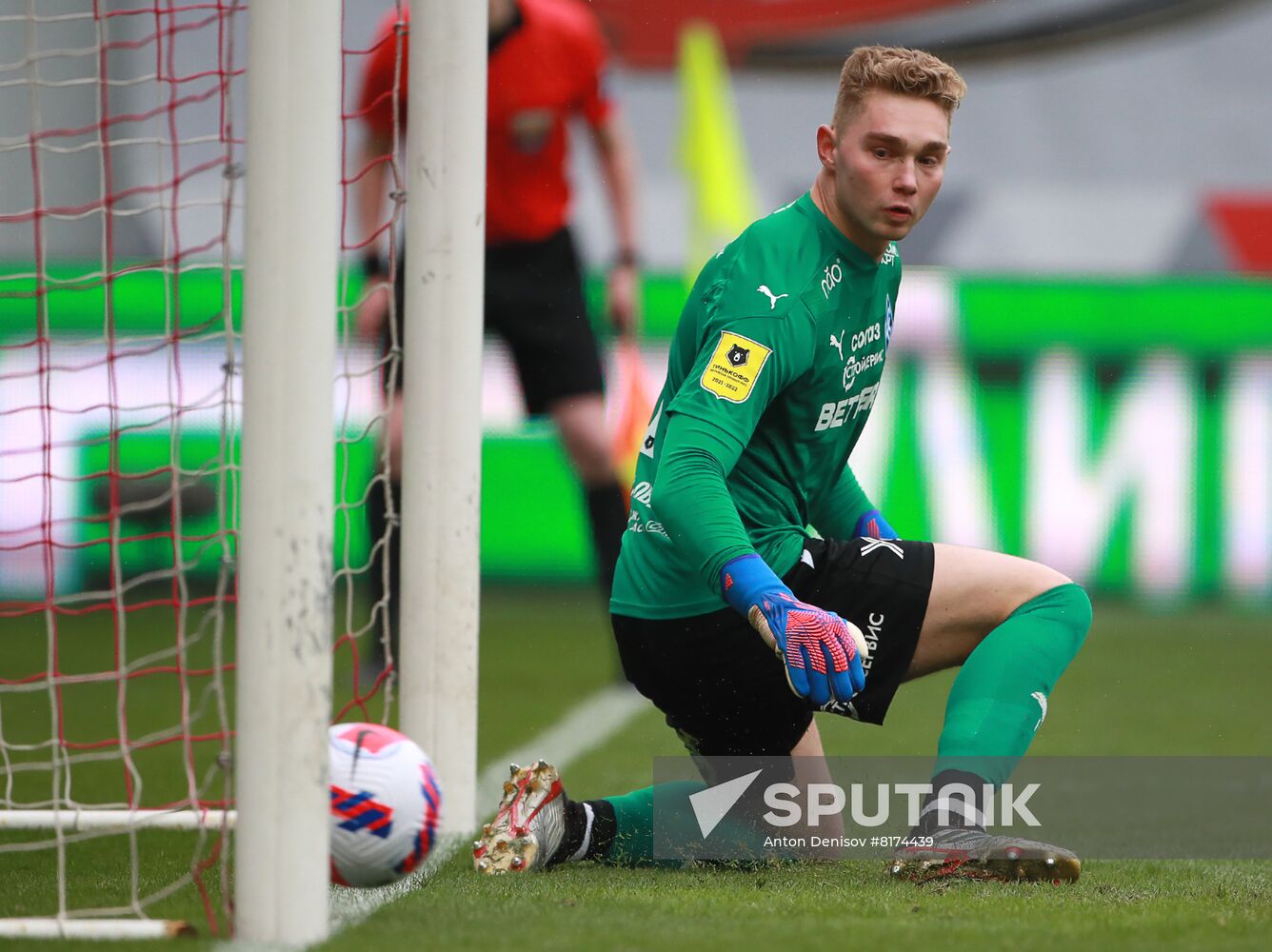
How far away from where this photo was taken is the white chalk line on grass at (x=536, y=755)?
2707 millimetres

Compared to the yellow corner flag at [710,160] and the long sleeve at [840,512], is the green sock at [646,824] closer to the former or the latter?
the long sleeve at [840,512]

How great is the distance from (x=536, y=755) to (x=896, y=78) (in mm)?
2279

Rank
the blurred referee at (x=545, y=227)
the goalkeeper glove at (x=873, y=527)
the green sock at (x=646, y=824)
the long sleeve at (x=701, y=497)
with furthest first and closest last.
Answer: the blurred referee at (x=545, y=227) < the goalkeeper glove at (x=873, y=527) < the green sock at (x=646, y=824) < the long sleeve at (x=701, y=497)

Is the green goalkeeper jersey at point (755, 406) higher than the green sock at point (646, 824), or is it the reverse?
the green goalkeeper jersey at point (755, 406)

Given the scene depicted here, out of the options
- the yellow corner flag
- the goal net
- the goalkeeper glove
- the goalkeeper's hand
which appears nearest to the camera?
the goalkeeper's hand

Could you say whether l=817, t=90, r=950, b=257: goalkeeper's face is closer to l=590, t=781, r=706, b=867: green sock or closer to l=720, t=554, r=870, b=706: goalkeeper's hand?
l=720, t=554, r=870, b=706: goalkeeper's hand

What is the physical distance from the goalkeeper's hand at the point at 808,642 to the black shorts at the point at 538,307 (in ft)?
8.87

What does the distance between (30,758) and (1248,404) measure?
233 inches

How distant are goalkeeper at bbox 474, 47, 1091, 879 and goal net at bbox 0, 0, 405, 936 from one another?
1.92 ft

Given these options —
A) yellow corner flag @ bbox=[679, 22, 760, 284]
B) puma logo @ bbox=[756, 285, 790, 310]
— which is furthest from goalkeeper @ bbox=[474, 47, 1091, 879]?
yellow corner flag @ bbox=[679, 22, 760, 284]

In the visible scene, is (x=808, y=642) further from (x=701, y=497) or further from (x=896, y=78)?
(x=896, y=78)

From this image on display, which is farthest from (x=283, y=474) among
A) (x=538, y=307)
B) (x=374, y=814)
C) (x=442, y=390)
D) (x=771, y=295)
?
(x=538, y=307)

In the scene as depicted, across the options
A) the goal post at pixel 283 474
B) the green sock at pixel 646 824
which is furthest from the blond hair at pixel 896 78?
the green sock at pixel 646 824

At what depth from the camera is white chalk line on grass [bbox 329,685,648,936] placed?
271 centimetres
